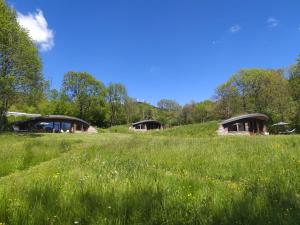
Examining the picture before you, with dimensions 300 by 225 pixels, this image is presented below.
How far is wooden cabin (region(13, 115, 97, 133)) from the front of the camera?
58062 mm

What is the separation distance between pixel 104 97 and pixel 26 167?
254ft

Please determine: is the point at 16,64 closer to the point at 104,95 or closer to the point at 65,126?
the point at 65,126

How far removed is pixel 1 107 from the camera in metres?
42.4

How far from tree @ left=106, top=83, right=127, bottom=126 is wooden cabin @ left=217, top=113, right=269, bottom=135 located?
48.9m

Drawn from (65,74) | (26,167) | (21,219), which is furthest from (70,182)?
(65,74)

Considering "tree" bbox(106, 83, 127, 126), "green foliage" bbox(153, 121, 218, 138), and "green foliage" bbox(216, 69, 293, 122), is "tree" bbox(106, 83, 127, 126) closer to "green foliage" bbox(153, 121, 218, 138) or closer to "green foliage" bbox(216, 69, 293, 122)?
"green foliage" bbox(216, 69, 293, 122)

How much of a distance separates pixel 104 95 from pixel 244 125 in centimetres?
4752

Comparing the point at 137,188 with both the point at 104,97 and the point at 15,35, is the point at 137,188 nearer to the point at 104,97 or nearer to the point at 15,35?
the point at 15,35

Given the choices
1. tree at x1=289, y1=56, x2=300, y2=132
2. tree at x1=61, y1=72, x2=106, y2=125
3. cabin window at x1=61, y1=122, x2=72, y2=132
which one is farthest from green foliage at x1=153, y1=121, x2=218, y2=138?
tree at x1=61, y1=72, x2=106, y2=125

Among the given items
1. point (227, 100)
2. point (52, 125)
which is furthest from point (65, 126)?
point (227, 100)

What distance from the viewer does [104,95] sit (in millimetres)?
89750

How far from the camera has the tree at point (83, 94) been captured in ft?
274

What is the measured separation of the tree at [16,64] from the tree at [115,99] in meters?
55.1

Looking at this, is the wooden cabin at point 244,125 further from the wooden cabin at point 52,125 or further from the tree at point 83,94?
the tree at point 83,94
